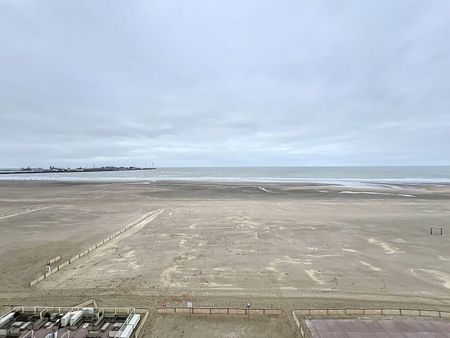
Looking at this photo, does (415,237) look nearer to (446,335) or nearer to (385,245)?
(385,245)

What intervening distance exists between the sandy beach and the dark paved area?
1.24 meters

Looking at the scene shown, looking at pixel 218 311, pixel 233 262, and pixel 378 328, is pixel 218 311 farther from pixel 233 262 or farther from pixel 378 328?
pixel 378 328

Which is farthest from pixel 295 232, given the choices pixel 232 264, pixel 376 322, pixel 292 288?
pixel 376 322

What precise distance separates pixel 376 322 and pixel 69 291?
48.3 ft

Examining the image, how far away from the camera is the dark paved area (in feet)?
36.0

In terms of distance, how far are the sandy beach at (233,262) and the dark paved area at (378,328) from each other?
1.24 m

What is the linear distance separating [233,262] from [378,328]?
9.42m

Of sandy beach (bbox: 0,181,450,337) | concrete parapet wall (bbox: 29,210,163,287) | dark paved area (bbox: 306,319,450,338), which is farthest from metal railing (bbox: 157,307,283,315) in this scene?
concrete parapet wall (bbox: 29,210,163,287)

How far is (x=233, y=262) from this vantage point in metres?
19.0

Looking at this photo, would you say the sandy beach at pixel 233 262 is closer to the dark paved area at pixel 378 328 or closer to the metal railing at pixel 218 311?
the metal railing at pixel 218 311

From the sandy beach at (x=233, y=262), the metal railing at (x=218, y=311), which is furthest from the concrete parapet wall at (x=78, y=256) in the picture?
the metal railing at (x=218, y=311)

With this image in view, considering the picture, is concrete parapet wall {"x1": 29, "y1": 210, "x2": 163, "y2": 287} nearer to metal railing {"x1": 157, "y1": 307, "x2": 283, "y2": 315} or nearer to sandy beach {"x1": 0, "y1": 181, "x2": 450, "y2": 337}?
sandy beach {"x1": 0, "y1": 181, "x2": 450, "y2": 337}

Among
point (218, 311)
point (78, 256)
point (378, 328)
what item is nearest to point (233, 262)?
point (218, 311)

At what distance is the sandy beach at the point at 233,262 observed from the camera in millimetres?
14125
